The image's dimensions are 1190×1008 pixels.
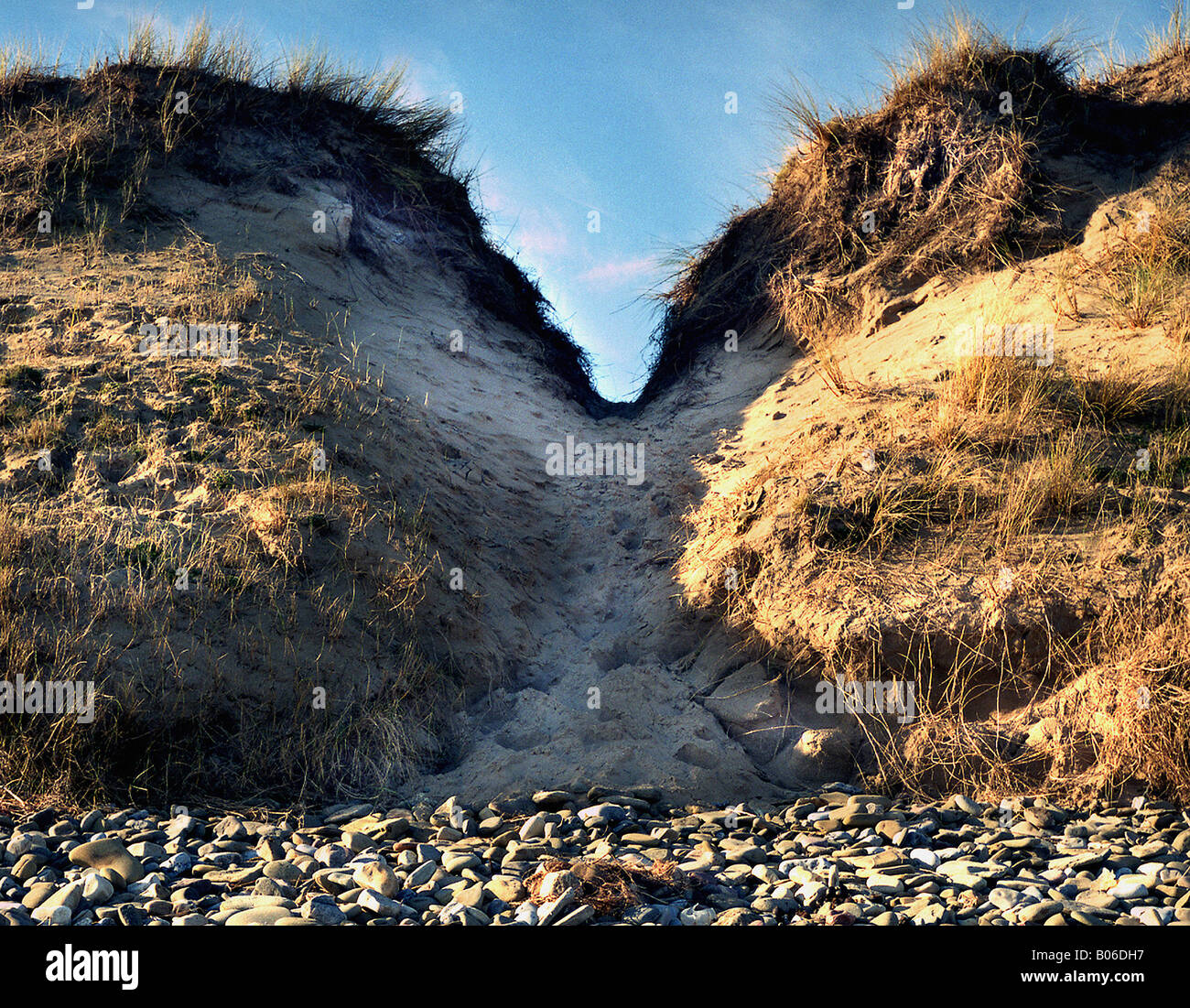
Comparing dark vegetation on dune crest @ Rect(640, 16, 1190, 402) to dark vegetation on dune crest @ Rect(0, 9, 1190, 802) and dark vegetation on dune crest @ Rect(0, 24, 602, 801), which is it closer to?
dark vegetation on dune crest @ Rect(0, 9, 1190, 802)

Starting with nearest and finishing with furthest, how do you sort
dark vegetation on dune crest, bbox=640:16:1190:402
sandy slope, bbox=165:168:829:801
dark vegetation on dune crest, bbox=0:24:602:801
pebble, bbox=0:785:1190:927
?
pebble, bbox=0:785:1190:927 < dark vegetation on dune crest, bbox=0:24:602:801 < sandy slope, bbox=165:168:829:801 < dark vegetation on dune crest, bbox=640:16:1190:402

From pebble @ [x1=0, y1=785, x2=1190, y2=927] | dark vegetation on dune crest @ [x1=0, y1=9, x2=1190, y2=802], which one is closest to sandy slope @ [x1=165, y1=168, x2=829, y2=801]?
dark vegetation on dune crest @ [x1=0, y1=9, x2=1190, y2=802]

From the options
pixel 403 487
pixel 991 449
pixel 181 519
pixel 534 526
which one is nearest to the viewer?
pixel 181 519

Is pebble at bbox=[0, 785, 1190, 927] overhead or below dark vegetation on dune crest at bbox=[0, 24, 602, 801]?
below

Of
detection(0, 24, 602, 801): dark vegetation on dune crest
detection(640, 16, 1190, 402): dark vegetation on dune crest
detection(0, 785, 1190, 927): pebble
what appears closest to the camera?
detection(0, 785, 1190, 927): pebble

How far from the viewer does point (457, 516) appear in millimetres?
7570

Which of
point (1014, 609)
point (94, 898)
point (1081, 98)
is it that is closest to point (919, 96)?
point (1081, 98)

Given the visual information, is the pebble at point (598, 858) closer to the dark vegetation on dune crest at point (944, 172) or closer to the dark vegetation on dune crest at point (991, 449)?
the dark vegetation on dune crest at point (991, 449)

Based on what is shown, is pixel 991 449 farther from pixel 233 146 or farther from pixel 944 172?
pixel 233 146

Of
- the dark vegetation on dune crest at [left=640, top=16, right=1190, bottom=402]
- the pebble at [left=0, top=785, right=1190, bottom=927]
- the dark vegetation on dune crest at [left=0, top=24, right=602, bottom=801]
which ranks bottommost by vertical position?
the pebble at [left=0, top=785, right=1190, bottom=927]

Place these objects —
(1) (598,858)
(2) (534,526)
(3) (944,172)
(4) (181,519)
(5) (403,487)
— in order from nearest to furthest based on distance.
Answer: (1) (598,858) → (4) (181,519) → (5) (403,487) → (2) (534,526) → (3) (944,172)

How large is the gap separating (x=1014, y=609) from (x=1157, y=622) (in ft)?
2.42

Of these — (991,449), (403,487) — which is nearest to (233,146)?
(403,487)

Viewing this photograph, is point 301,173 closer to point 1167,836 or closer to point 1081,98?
point 1081,98
